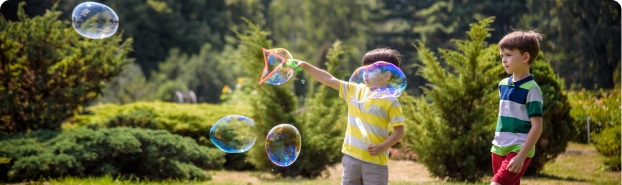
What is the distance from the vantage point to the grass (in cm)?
832

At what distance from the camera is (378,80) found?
15.3 feet

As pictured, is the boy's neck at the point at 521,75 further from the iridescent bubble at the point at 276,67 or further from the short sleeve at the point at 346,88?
the iridescent bubble at the point at 276,67

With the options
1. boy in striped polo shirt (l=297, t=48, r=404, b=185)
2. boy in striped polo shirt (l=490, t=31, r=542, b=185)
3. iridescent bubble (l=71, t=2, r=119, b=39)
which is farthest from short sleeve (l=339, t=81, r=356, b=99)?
iridescent bubble (l=71, t=2, r=119, b=39)

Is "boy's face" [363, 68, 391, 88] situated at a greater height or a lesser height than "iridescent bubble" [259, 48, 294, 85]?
lesser

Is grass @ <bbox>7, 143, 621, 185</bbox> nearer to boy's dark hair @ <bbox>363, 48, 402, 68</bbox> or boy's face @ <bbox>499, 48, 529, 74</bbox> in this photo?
boy's dark hair @ <bbox>363, 48, 402, 68</bbox>

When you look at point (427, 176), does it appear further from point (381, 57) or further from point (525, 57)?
point (525, 57)

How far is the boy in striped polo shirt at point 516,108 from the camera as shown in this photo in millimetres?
4305

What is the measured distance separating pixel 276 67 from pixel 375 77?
848 mm

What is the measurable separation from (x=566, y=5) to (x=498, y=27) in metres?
10.1

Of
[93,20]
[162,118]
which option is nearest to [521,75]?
[93,20]

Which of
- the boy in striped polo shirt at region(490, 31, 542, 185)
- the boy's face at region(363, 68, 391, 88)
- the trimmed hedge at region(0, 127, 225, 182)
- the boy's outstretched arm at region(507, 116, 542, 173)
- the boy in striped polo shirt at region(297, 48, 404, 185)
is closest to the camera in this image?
the boy's outstretched arm at region(507, 116, 542, 173)

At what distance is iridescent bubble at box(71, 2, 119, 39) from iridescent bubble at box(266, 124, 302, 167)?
294 centimetres

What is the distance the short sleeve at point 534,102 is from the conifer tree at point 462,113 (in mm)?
3848

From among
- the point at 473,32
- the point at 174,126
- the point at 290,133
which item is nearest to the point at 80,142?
the point at 174,126
